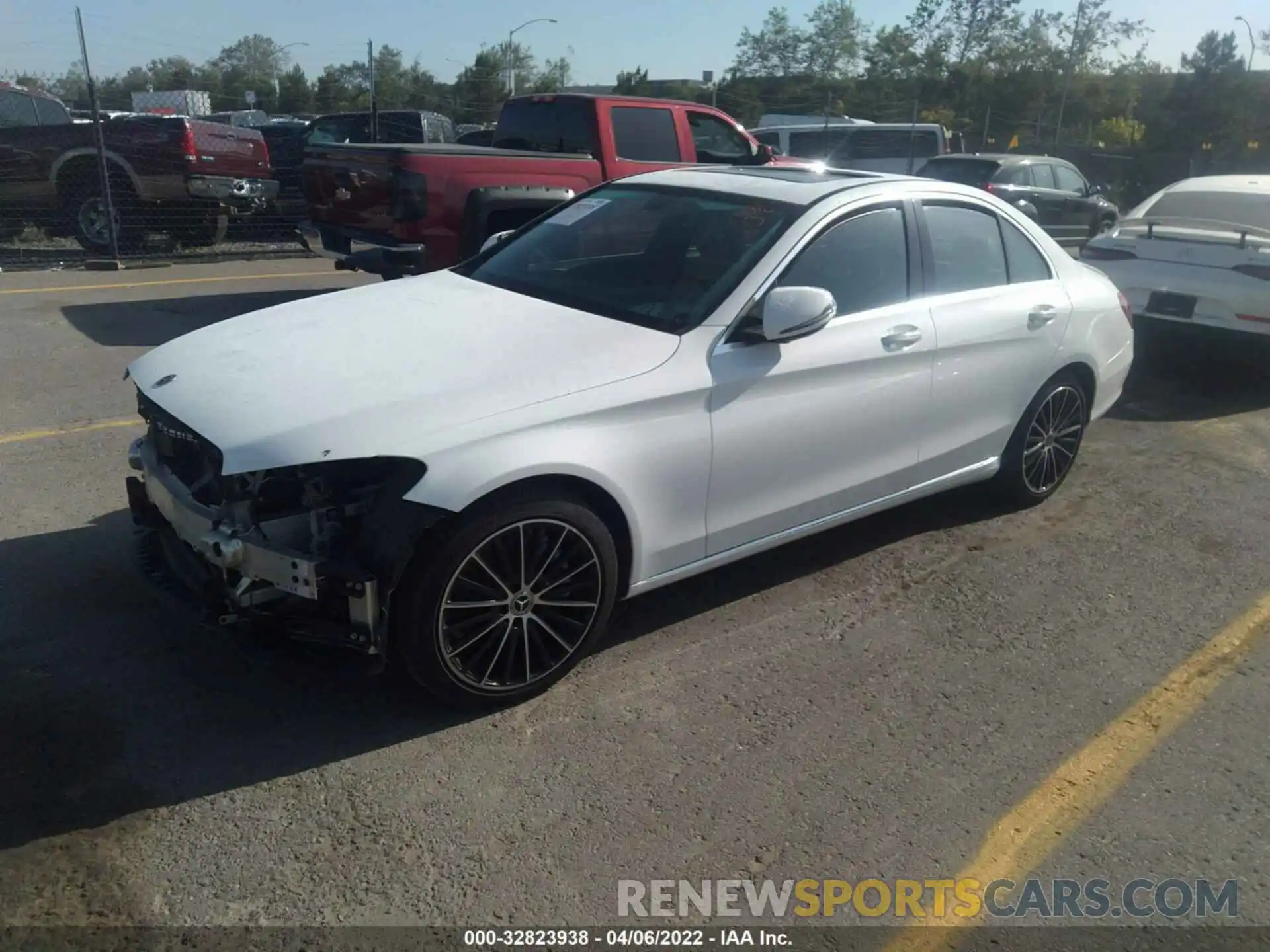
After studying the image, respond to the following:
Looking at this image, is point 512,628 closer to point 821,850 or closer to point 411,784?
point 411,784

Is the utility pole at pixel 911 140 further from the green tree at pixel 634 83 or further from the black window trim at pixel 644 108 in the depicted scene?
the green tree at pixel 634 83

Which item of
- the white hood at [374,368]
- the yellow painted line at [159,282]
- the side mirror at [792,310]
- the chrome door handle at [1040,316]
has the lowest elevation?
the yellow painted line at [159,282]

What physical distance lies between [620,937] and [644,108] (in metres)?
8.95

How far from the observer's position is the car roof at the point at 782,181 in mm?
4555

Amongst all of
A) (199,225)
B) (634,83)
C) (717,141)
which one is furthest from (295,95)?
(717,141)

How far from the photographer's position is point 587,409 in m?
3.49

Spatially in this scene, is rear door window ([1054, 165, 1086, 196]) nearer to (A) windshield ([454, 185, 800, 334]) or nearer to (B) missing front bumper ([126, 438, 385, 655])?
(A) windshield ([454, 185, 800, 334])

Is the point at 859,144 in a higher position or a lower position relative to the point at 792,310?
higher

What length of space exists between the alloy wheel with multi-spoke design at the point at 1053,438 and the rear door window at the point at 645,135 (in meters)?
5.68

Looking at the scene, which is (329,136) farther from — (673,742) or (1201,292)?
(673,742)

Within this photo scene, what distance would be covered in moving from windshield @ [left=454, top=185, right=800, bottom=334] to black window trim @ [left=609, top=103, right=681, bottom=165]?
204 inches

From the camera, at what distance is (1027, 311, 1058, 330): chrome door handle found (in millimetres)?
5207

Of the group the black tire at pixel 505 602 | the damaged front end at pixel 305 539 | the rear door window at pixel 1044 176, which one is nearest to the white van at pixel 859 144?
the rear door window at pixel 1044 176

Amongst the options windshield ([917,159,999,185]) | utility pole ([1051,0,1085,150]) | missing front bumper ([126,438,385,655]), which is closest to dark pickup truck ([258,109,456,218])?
windshield ([917,159,999,185])
